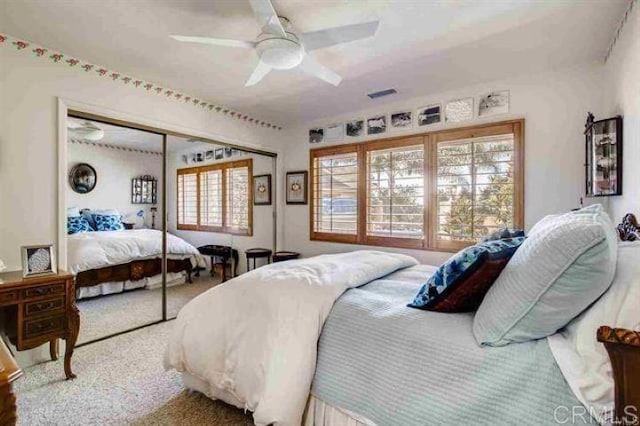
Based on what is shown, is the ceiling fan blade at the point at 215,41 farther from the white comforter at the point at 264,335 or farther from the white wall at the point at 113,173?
the white wall at the point at 113,173

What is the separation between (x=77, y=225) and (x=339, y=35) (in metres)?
2.65

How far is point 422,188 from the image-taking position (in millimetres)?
3488

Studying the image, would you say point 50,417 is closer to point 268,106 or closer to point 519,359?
point 519,359

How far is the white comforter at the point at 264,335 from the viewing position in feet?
4.69

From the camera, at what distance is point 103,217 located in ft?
9.70

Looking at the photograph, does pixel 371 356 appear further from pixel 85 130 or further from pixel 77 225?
pixel 85 130

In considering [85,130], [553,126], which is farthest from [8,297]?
[553,126]

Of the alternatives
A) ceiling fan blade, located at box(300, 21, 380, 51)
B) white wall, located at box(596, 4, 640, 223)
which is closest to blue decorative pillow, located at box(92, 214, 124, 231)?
ceiling fan blade, located at box(300, 21, 380, 51)

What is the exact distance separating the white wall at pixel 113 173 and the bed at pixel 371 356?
5.75 feet

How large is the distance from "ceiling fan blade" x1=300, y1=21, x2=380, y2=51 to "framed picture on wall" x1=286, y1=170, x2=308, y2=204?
8.25 ft

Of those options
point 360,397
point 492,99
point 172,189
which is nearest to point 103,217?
point 172,189

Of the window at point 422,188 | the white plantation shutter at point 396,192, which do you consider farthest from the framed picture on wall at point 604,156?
the white plantation shutter at point 396,192

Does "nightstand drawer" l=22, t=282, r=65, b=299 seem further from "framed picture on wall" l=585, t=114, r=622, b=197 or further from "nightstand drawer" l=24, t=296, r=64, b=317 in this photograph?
"framed picture on wall" l=585, t=114, r=622, b=197

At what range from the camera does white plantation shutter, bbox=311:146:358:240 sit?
4.03 m
